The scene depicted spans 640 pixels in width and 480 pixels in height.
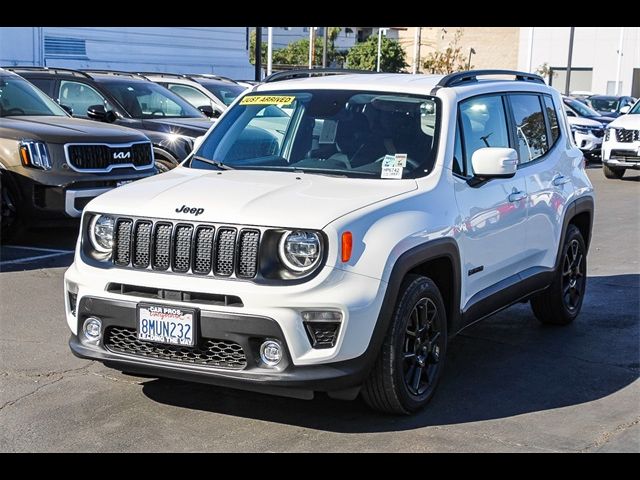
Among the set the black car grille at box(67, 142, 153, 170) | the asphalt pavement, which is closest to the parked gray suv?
the black car grille at box(67, 142, 153, 170)

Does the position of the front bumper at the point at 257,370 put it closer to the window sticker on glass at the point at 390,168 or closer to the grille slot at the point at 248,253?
the grille slot at the point at 248,253

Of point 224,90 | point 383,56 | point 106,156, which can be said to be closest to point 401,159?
point 106,156

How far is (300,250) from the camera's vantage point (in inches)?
190

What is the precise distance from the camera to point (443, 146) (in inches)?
229

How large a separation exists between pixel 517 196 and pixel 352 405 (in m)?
1.89

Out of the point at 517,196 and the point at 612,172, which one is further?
the point at 612,172

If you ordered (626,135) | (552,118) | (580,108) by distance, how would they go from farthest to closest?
(580,108), (626,135), (552,118)

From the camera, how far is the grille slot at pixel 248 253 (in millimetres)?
4840

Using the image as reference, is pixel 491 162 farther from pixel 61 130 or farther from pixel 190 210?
pixel 61 130

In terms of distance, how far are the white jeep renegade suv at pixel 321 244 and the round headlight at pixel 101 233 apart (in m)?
0.01
